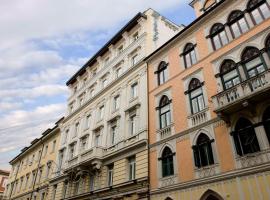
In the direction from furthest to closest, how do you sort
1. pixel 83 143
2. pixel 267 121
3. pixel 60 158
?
pixel 60 158 < pixel 83 143 < pixel 267 121

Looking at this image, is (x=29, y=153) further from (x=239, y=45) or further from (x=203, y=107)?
(x=239, y=45)

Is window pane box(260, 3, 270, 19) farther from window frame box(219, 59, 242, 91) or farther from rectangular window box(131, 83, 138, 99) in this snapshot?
rectangular window box(131, 83, 138, 99)

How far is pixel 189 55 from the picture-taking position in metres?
19.0

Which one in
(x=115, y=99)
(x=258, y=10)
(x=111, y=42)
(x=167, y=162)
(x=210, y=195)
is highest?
(x=111, y=42)

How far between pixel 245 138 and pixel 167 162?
5590 mm

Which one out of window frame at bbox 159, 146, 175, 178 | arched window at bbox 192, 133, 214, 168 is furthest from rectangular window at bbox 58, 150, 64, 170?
arched window at bbox 192, 133, 214, 168

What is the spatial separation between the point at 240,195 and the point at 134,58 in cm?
1748

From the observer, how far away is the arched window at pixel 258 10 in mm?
14844

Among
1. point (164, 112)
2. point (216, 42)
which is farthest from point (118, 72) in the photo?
point (216, 42)

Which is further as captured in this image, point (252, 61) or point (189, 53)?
point (189, 53)

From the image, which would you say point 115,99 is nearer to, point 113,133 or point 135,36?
point 113,133

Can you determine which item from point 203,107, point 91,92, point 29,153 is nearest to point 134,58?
point 91,92

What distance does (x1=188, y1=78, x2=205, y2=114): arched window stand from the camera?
16.3 meters

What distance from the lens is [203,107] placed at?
52.4 feet
